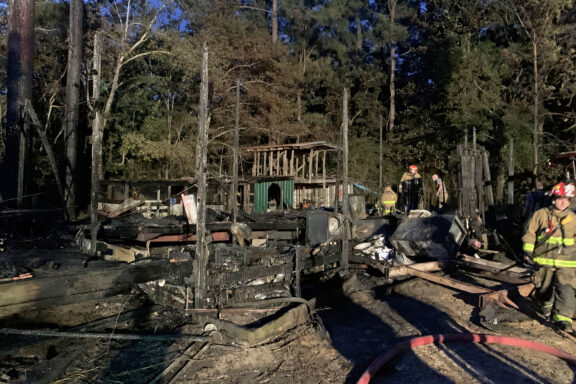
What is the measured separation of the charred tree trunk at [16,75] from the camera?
12812mm

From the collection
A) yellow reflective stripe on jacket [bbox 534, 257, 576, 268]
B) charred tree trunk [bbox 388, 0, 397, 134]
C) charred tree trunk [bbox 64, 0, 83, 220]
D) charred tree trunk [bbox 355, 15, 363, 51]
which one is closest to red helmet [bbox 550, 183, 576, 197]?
yellow reflective stripe on jacket [bbox 534, 257, 576, 268]

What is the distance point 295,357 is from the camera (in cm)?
466

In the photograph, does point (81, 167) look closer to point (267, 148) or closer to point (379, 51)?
point (267, 148)

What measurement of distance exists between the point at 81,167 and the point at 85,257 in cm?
1693

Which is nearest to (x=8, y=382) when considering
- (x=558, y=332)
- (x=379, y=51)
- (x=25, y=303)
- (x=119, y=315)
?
(x=25, y=303)

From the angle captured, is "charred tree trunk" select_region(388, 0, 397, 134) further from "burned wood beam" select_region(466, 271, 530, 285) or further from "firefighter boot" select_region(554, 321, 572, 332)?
"firefighter boot" select_region(554, 321, 572, 332)

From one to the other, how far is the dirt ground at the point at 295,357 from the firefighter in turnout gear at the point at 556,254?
0.33 m

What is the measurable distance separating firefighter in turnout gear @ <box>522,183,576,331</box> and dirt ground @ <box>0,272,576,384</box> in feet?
1.08

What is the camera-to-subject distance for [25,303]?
13.7 feet

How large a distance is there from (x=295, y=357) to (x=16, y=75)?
13.2m

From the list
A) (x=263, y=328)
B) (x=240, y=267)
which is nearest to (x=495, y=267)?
(x=240, y=267)

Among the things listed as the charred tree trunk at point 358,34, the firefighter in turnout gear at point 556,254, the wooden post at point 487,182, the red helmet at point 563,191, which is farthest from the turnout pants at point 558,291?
the charred tree trunk at point 358,34

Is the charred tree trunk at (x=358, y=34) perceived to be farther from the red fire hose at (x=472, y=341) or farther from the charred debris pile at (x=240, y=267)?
the red fire hose at (x=472, y=341)

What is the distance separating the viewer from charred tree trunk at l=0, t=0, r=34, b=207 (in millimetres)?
12812
